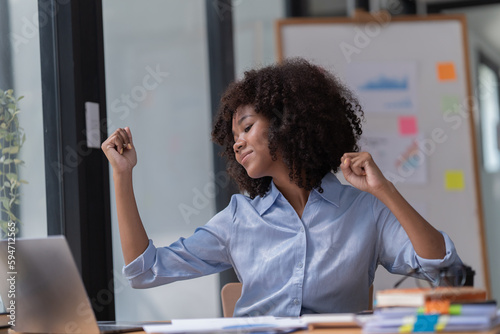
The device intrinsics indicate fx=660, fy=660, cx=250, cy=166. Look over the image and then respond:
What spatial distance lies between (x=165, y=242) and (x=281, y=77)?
4.37 ft

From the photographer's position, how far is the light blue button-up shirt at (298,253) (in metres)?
1.63

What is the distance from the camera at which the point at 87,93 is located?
214 centimetres

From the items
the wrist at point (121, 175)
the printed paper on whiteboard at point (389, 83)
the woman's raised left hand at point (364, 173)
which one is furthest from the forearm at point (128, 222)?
the printed paper on whiteboard at point (389, 83)

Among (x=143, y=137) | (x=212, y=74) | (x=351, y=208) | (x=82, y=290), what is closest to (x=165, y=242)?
(x=143, y=137)

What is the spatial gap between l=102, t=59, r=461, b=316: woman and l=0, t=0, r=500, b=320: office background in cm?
45

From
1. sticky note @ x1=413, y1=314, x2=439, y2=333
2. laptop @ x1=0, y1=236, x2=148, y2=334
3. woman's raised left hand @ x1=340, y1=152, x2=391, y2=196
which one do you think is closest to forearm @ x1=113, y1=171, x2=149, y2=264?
laptop @ x1=0, y1=236, x2=148, y2=334

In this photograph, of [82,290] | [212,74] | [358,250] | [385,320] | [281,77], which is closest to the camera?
[385,320]

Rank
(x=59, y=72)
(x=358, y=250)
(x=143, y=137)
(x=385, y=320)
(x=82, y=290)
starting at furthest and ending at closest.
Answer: (x=143, y=137)
(x=59, y=72)
(x=358, y=250)
(x=82, y=290)
(x=385, y=320)

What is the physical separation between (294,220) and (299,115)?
0.29m

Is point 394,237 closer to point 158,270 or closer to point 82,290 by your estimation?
point 158,270

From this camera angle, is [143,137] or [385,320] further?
[143,137]

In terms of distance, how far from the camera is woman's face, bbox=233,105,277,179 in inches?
68.7

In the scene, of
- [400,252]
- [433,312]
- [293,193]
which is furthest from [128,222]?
[433,312]

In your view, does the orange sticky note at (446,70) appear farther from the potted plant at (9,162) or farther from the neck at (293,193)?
the potted plant at (9,162)
